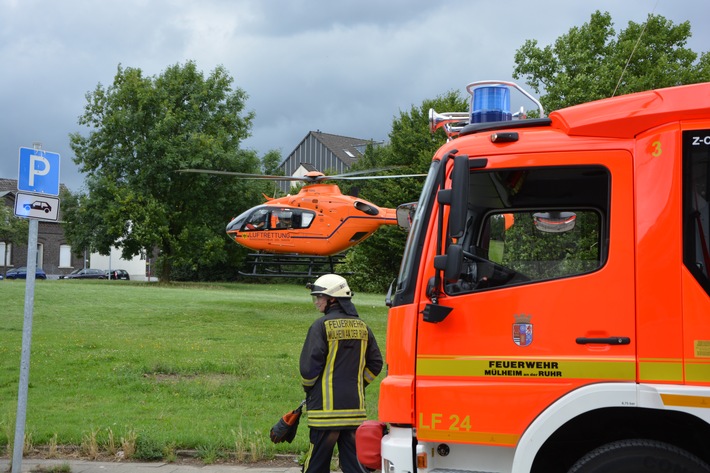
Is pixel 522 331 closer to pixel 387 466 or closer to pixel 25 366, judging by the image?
pixel 387 466

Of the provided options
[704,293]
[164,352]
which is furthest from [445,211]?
[164,352]

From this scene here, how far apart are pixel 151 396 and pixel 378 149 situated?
54.7 metres

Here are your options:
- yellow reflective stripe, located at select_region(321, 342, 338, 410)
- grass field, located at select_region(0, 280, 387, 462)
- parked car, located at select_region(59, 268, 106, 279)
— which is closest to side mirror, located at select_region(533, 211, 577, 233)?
yellow reflective stripe, located at select_region(321, 342, 338, 410)

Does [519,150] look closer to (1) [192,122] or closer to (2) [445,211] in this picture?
(2) [445,211]

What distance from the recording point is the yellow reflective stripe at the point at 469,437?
4.65m

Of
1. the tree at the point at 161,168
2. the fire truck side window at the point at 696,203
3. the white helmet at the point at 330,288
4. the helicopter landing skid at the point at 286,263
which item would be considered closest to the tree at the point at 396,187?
the tree at the point at 161,168

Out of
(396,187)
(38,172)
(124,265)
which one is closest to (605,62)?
(396,187)

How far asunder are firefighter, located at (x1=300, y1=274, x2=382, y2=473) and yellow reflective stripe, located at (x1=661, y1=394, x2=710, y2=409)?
2.46 meters

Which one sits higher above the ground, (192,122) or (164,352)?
(192,122)

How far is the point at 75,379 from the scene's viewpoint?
13.3m

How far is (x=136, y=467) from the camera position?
7.92m

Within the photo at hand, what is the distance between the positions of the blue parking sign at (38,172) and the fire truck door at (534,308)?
4.91 m

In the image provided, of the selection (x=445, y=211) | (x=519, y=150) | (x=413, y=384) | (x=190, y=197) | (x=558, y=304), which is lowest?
(x=413, y=384)

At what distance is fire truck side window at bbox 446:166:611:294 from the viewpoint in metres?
4.80
